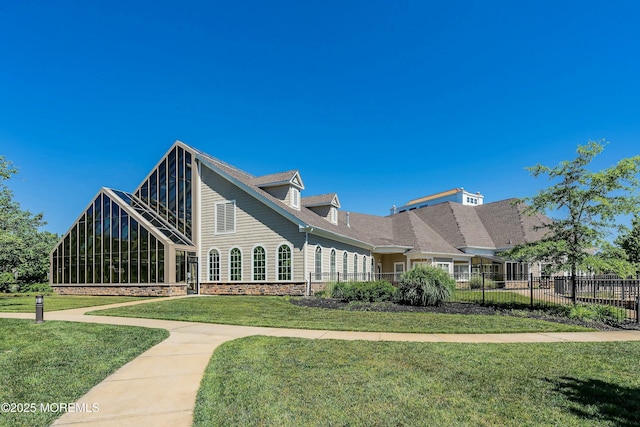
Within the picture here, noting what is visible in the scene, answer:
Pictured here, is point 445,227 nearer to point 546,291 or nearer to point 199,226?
point 546,291

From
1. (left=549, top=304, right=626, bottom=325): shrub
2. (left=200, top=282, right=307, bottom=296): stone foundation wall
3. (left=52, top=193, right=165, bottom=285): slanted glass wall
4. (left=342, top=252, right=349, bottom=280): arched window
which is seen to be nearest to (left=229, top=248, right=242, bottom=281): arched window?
(left=200, top=282, right=307, bottom=296): stone foundation wall

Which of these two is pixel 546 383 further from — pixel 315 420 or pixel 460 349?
pixel 315 420

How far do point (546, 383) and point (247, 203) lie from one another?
63.0ft

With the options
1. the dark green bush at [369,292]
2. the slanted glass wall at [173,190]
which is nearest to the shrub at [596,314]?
the dark green bush at [369,292]

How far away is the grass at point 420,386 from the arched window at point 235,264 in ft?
50.7

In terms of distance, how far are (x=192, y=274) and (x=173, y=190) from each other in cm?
550

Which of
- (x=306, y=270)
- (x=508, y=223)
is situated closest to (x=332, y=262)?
(x=306, y=270)

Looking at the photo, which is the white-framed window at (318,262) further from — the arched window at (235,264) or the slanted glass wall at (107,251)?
the slanted glass wall at (107,251)

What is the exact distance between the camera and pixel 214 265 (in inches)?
947

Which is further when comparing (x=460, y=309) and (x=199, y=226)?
(x=199, y=226)

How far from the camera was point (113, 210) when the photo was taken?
24406 millimetres

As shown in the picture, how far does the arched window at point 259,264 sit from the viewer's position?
74.2ft

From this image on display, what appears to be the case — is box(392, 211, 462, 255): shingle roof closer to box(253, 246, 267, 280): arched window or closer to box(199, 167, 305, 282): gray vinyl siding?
box(199, 167, 305, 282): gray vinyl siding

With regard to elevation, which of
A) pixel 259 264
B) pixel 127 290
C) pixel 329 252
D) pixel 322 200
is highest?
pixel 322 200
